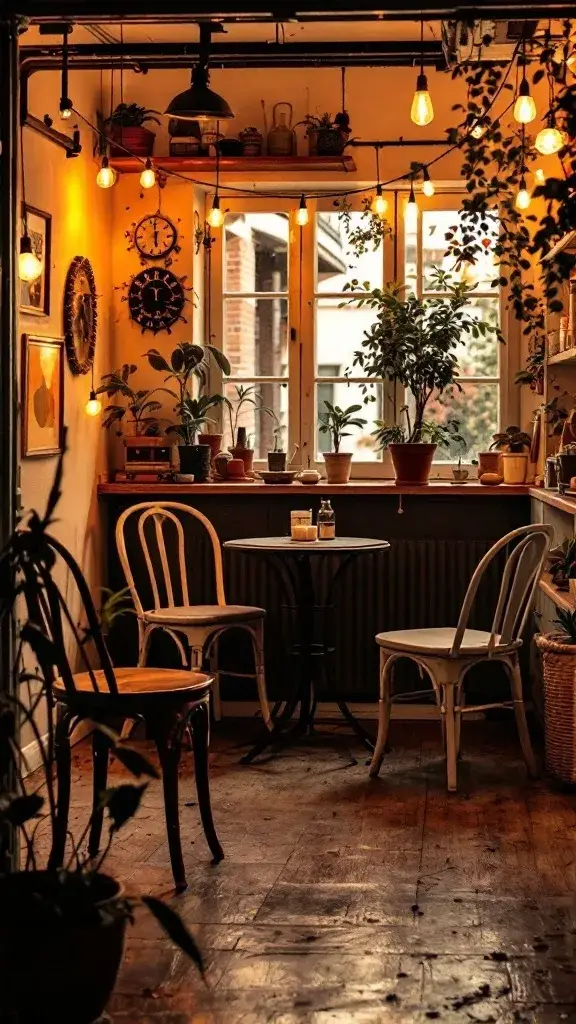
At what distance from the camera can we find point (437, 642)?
4.94 metres

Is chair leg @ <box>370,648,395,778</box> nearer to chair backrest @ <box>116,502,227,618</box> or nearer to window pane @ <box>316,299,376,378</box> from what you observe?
chair backrest @ <box>116,502,227,618</box>

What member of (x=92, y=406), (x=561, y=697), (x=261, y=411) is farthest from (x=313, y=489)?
(x=561, y=697)

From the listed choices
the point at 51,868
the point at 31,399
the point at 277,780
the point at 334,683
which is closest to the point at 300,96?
the point at 31,399

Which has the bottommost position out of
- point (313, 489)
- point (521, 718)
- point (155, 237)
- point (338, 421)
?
point (521, 718)

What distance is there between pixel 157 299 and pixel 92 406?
775mm

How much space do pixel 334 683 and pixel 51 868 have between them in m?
3.56

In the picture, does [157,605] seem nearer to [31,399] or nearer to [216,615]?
[216,615]

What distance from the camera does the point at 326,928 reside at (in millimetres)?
3441

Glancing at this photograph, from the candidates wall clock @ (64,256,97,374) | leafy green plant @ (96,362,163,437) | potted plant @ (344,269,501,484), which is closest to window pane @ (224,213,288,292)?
potted plant @ (344,269,501,484)

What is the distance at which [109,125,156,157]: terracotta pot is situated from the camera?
6.13 metres

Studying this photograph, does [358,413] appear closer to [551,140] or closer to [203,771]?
[551,140]

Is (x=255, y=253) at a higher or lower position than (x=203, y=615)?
higher

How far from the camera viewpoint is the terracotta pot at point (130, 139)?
613cm

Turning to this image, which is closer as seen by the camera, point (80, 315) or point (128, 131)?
point (80, 315)
